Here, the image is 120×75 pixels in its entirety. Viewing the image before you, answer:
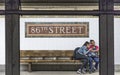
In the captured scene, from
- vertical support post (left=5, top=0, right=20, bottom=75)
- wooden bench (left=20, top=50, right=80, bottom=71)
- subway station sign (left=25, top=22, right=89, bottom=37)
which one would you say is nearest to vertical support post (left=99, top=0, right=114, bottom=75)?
vertical support post (left=5, top=0, right=20, bottom=75)

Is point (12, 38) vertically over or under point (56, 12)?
under

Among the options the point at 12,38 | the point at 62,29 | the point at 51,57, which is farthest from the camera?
the point at 51,57

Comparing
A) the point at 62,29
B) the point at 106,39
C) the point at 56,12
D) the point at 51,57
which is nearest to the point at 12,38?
the point at 56,12

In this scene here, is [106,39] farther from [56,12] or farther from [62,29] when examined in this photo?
[62,29]

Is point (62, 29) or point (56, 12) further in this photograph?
point (62, 29)

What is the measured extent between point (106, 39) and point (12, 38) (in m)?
1.01

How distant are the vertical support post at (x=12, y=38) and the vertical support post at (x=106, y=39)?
35.9 inches

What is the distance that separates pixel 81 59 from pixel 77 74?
2.24ft

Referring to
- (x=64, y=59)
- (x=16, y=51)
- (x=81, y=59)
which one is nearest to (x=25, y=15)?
(x=16, y=51)

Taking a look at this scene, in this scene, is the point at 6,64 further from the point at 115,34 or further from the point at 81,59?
the point at 81,59

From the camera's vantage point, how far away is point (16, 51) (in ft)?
11.5

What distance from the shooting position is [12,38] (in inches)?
138

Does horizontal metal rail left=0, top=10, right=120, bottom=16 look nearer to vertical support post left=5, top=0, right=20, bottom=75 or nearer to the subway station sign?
vertical support post left=5, top=0, right=20, bottom=75

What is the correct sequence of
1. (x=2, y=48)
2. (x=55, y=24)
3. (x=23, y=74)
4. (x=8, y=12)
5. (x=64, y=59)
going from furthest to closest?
(x=64, y=59) → (x=55, y=24) → (x=23, y=74) → (x=2, y=48) → (x=8, y=12)
